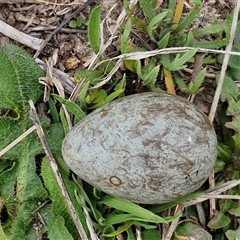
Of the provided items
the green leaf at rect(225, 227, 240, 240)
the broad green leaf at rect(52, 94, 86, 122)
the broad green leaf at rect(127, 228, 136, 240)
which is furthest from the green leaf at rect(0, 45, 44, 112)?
the green leaf at rect(225, 227, 240, 240)

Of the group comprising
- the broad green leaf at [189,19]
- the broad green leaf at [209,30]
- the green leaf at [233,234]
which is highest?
the broad green leaf at [189,19]

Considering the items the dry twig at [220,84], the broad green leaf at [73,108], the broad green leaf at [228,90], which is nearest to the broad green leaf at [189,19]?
the dry twig at [220,84]

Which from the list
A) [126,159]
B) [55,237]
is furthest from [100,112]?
[55,237]

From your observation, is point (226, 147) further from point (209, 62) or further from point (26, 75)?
point (26, 75)

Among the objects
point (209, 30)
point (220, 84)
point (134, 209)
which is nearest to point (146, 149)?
point (134, 209)

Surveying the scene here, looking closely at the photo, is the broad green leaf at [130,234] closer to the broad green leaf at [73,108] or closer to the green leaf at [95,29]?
the broad green leaf at [73,108]

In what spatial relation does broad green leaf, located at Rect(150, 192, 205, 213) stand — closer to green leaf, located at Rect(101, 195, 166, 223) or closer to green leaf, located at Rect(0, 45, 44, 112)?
green leaf, located at Rect(101, 195, 166, 223)
